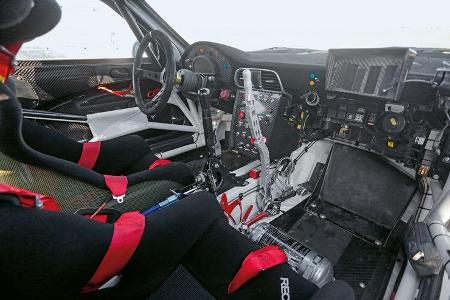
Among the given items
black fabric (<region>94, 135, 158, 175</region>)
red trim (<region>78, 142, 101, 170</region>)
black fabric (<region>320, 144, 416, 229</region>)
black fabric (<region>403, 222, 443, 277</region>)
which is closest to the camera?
black fabric (<region>403, 222, 443, 277</region>)

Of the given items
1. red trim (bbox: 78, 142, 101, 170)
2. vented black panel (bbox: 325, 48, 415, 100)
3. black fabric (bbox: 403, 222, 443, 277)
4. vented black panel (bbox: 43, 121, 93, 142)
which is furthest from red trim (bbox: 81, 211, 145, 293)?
vented black panel (bbox: 43, 121, 93, 142)

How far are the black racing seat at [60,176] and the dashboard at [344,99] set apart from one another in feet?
3.60

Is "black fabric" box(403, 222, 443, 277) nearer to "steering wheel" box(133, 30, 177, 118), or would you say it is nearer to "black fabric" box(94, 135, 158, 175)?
"black fabric" box(94, 135, 158, 175)

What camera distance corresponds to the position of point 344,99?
2074 mm

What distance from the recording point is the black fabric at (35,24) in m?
0.64

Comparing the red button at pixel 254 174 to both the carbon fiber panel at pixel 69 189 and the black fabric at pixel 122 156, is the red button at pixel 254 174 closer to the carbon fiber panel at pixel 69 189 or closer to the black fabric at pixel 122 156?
the black fabric at pixel 122 156

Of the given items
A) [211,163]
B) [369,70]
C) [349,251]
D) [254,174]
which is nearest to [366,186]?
[349,251]

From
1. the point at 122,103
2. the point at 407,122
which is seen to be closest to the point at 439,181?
the point at 407,122

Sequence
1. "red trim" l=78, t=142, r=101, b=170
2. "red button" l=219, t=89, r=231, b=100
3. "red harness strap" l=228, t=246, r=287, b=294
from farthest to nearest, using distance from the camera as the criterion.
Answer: "red button" l=219, t=89, r=231, b=100 → "red trim" l=78, t=142, r=101, b=170 → "red harness strap" l=228, t=246, r=287, b=294

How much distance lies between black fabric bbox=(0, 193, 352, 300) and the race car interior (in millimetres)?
218

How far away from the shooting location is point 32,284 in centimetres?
72

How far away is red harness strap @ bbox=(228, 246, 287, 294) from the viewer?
1.08 metres

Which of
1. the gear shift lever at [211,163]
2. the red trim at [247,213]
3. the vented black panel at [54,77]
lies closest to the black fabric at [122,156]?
the gear shift lever at [211,163]

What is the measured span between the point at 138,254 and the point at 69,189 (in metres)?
0.50
